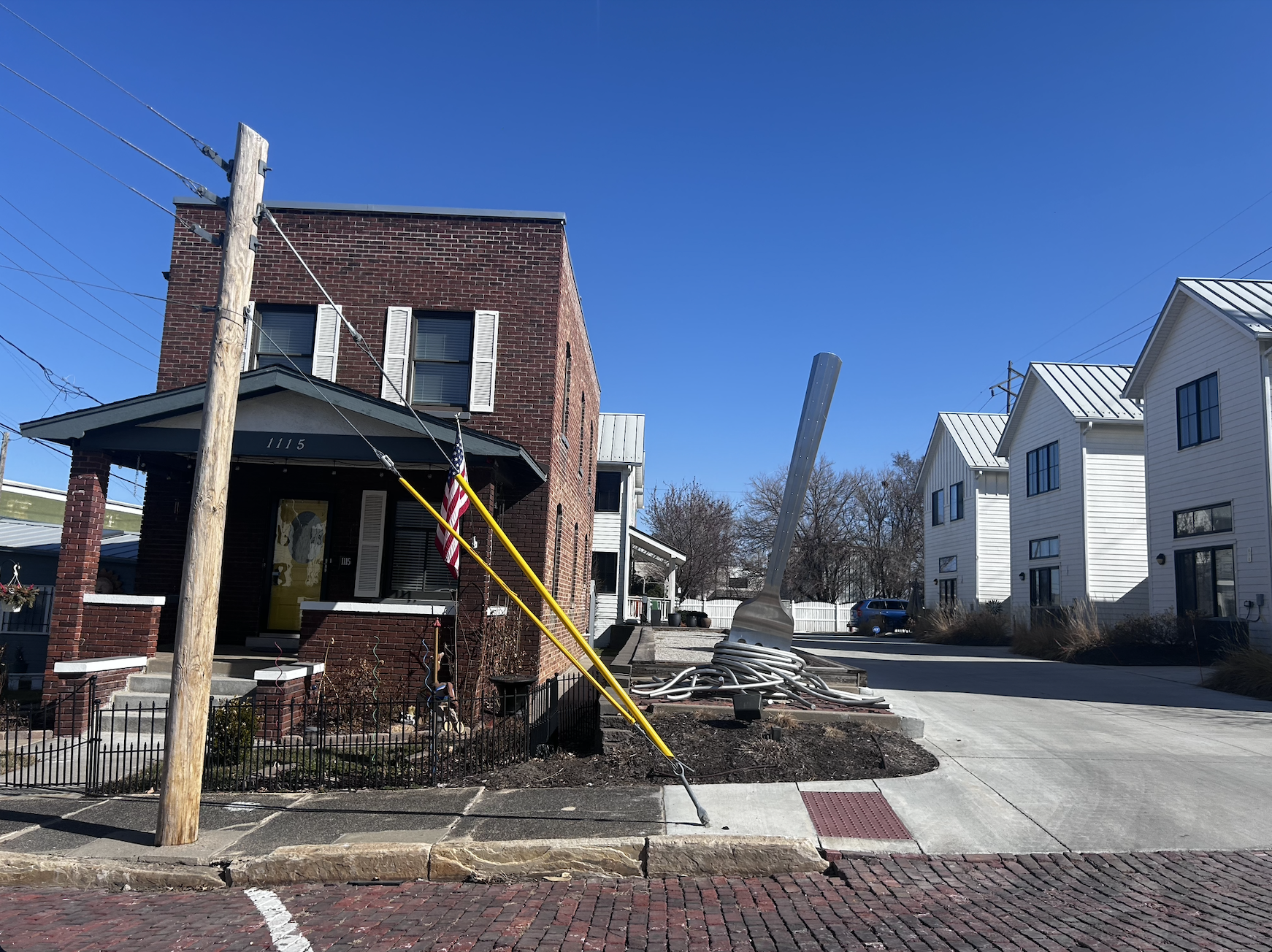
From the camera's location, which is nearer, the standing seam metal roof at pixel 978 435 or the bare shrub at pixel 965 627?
the bare shrub at pixel 965 627

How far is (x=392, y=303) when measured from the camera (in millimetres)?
14398

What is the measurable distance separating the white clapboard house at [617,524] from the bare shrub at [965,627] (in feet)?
31.7

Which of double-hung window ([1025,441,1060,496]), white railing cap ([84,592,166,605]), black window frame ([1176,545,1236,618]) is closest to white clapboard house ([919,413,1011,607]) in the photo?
double-hung window ([1025,441,1060,496])

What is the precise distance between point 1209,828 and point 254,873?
7.00 meters

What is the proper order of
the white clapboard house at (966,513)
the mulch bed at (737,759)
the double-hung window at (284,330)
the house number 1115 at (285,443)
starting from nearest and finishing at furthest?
the mulch bed at (737,759), the house number 1115 at (285,443), the double-hung window at (284,330), the white clapboard house at (966,513)

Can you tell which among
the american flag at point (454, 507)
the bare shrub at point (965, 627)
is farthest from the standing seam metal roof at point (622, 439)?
the american flag at point (454, 507)

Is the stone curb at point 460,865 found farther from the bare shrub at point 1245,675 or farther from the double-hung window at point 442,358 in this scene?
the bare shrub at point 1245,675

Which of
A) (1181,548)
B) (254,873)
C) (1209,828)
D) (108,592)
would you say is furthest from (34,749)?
(1181,548)

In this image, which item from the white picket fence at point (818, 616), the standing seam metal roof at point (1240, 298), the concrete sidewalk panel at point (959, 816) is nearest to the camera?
the concrete sidewalk panel at point (959, 816)

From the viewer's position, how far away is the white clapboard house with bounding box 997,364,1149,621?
2633 cm

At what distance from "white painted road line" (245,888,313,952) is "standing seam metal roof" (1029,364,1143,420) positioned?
26375 mm

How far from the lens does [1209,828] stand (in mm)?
7023

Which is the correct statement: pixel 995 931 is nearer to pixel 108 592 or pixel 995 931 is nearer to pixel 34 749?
pixel 34 749

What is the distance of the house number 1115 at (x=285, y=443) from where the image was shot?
1173 centimetres
